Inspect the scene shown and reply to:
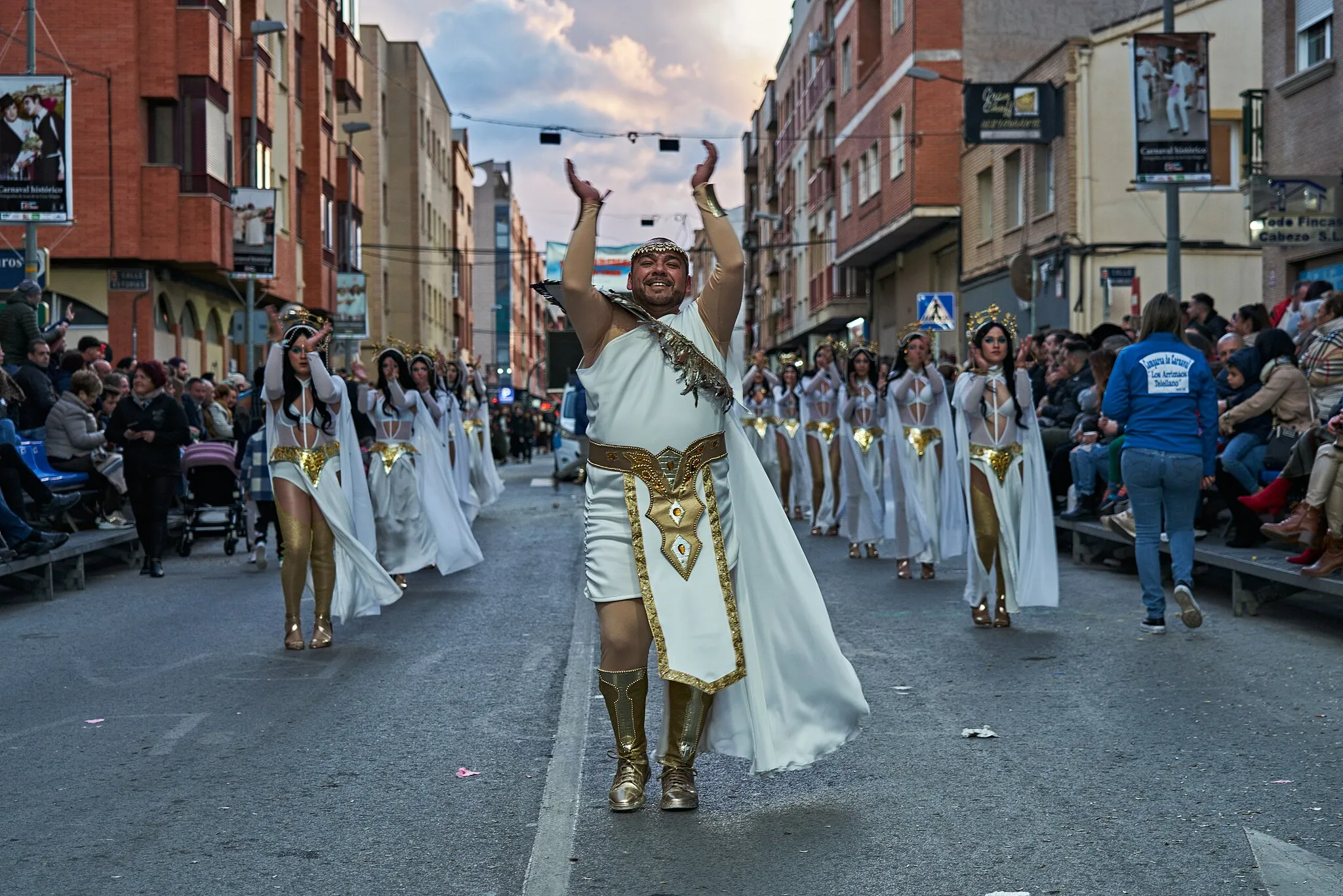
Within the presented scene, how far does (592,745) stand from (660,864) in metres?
1.85

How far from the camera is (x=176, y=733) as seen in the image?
23.7ft

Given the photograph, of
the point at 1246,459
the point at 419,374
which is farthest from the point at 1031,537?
the point at 419,374

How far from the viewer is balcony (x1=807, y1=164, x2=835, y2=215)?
51.9 meters

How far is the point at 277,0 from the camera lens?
4194 centimetres

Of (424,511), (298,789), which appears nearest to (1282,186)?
(424,511)

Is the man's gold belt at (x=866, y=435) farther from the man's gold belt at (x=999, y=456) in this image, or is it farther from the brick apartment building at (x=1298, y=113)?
the brick apartment building at (x=1298, y=113)

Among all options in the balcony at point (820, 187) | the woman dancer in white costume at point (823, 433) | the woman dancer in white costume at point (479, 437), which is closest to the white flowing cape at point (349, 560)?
the woman dancer in white costume at point (823, 433)

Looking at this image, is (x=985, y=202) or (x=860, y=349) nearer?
(x=860, y=349)

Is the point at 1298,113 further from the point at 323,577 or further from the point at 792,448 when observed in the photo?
the point at 323,577

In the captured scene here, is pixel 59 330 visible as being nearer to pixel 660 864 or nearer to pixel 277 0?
pixel 660 864

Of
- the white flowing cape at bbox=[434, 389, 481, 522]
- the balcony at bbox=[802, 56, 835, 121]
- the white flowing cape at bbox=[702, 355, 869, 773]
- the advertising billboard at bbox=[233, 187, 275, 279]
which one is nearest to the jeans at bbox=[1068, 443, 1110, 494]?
the white flowing cape at bbox=[434, 389, 481, 522]

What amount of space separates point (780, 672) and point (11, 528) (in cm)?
849

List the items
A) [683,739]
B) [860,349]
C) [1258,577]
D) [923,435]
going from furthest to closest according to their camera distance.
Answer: [860,349] → [923,435] → [1258,577] → [683,739]

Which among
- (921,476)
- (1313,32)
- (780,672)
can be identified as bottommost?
(780,672)
